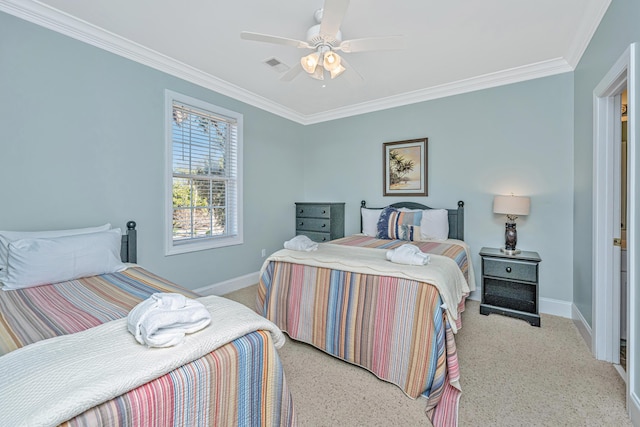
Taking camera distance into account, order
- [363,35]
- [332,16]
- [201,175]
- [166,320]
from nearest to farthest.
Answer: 1. [166,320]
2. [332,16]
3. [363,35]
4. [201,175]

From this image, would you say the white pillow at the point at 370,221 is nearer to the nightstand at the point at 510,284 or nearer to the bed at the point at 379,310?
the bed at the point at 379,310

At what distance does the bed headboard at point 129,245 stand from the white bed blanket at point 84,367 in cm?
183

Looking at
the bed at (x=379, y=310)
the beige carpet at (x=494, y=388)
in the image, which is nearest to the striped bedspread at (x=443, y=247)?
the bed at (x=379, y=310)

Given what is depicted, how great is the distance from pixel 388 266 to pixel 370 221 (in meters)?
1.87

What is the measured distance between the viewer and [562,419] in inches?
62.1

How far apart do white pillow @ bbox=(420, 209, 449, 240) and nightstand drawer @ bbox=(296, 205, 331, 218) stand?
139 cm

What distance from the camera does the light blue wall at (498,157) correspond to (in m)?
2.97

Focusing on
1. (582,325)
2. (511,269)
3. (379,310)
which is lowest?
(582,325)

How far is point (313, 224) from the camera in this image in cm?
440

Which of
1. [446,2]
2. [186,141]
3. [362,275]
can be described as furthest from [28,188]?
[446,2]

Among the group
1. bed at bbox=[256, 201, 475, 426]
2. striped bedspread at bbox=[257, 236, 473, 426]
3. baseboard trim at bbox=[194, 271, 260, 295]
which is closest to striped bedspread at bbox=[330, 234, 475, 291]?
bed at bbox=[256, 201, 475, 426]

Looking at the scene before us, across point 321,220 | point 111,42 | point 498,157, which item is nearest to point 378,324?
point 321,220

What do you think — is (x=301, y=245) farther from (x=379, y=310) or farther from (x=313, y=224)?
(x=313, y=224)

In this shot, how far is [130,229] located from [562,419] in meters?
3.50
